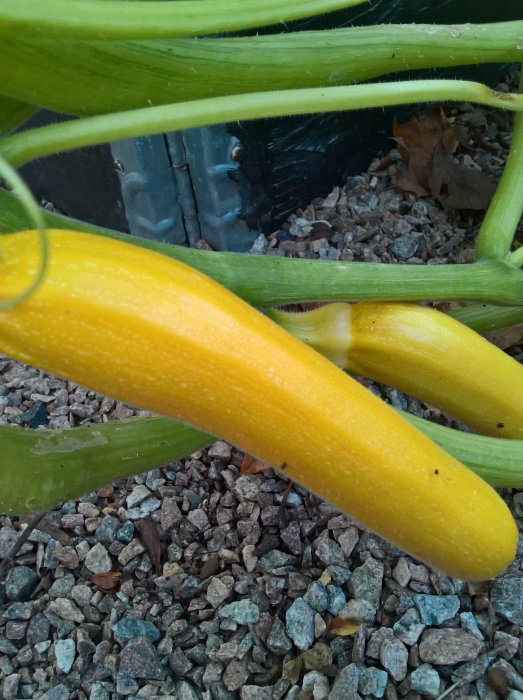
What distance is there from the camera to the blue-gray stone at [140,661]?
112 cm

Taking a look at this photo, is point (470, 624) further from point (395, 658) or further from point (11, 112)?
point (11, 112)

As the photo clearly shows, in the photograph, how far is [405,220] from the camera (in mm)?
1781

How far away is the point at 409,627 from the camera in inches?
45.3

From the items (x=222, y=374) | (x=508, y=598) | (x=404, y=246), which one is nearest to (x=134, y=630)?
(x=508, y=598)

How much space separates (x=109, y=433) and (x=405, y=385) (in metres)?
0.39

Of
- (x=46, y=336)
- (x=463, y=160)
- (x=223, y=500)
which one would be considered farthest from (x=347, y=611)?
(x=463, y=160)

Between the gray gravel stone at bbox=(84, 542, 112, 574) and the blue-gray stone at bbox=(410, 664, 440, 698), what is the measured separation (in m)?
0.53

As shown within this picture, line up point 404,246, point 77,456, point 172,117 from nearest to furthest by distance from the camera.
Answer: point 172,117, point 77,456, point 404,246

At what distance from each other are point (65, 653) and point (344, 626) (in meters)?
0.45

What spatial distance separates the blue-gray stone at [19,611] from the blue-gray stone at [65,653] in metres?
0.08

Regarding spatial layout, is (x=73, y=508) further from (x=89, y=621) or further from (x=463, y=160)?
(x=463, y=160)

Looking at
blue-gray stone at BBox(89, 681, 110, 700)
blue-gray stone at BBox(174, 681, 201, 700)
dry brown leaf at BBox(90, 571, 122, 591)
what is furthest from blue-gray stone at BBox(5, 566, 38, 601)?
blue-gray stone at BBox(174, 681, 201, 700)

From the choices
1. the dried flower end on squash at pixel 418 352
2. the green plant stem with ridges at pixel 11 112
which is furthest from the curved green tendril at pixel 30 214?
the dried flower end on squash at pixel 418 352

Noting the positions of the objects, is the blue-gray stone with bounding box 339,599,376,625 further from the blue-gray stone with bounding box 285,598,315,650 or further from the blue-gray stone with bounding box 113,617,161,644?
the blue-gray stone with bounding box 113,617,161,644
